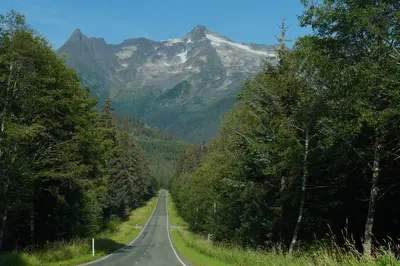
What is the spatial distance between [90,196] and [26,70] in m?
12.5

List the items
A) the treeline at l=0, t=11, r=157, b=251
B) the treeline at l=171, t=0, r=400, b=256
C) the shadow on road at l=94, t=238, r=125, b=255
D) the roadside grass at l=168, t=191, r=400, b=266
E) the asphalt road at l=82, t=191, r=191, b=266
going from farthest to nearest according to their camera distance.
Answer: the shadow on road at l=94, t=238, r=125, b=255, the asphalt road at l=82, t=191, r=191, b=266, the treeline at l=0, t=11, r=157, b=251, the treeline at l=171, t=0, r=400, b=256, the roadside grass at l=168, t=191, r=400, b=266

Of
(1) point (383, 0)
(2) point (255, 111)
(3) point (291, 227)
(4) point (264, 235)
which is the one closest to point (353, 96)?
(1) point (383, 0)

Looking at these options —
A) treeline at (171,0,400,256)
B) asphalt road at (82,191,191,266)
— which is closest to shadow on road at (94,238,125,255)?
asphalt road at (82,191,191,266)

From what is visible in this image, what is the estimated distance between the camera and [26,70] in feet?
67.5

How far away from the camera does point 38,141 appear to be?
23500mm

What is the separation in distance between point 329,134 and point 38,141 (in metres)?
16.7

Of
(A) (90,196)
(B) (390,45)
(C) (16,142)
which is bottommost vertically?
(A) (90,196)

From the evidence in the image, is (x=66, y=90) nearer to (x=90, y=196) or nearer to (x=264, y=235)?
(x=90, y=196)

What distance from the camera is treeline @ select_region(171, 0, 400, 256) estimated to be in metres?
12.8

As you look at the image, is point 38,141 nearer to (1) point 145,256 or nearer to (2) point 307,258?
(1) point 145,256

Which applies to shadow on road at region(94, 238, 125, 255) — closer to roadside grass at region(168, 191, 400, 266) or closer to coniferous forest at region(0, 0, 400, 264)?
coniferous forest at region(0, 0, 400, 264)

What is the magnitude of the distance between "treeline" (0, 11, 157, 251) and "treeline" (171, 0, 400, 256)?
9956 mm

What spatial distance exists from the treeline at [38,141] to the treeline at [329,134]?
32.7 ft

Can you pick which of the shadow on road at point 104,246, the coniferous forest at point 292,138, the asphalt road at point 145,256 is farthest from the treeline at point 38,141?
the asphalt road at point 145,256
